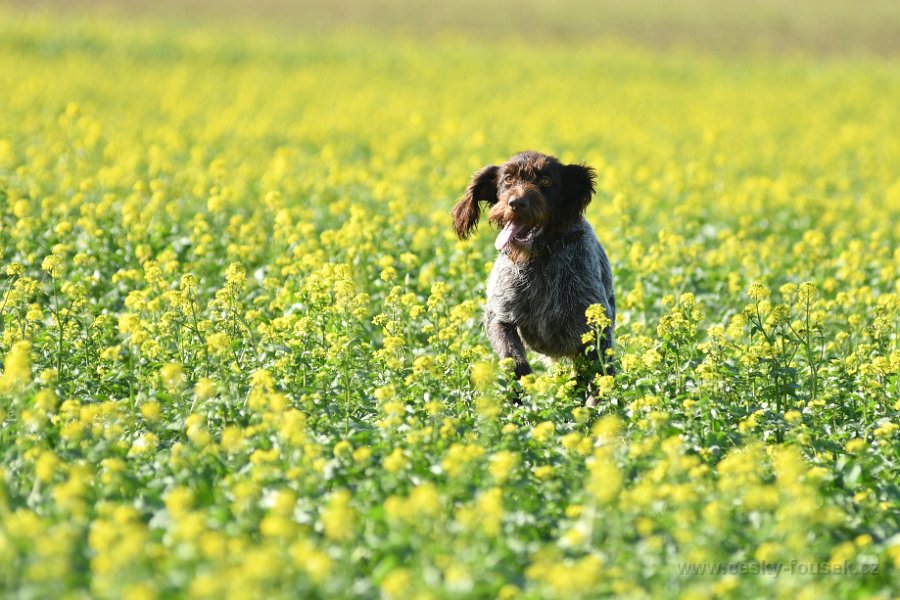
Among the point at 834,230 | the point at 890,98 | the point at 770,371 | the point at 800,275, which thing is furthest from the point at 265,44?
the point at 770,371

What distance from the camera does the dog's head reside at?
6.89m

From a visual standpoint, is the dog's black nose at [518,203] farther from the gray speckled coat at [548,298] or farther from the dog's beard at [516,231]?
the gray speckled coat at [548,298]

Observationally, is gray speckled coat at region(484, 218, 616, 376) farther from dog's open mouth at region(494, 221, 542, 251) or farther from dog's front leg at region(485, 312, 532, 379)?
dog's open mouth at region(494, 221, 542, 251)

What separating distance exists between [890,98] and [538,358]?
2234cm

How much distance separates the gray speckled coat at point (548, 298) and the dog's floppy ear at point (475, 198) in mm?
420

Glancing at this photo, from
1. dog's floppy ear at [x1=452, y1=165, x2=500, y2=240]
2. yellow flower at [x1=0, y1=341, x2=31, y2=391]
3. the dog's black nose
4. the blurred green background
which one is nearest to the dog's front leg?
dog's floppy ear at [x1=452, y1=165, x2=500, y2=240]

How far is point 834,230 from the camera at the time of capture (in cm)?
1230

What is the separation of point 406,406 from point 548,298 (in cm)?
146

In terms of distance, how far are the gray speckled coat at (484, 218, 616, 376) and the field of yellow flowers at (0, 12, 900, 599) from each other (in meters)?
0.32

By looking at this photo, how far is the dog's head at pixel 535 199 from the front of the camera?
6891 millimetres

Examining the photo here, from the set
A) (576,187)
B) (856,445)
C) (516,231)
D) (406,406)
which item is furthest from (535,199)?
(856,445)

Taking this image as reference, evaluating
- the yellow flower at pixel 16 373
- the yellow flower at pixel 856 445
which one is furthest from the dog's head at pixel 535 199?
the yellow flower at pixel 16 373

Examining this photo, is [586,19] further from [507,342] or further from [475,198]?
[507,342]

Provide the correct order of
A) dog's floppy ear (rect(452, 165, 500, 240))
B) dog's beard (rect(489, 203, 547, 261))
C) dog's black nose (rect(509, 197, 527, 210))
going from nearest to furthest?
dog's black nose (rect(509, 197, 527, 210)) → dog's beard (rect(489, 203, 547, 261)) → dog's floppy ear (rect(452, 165, 500, 240))
